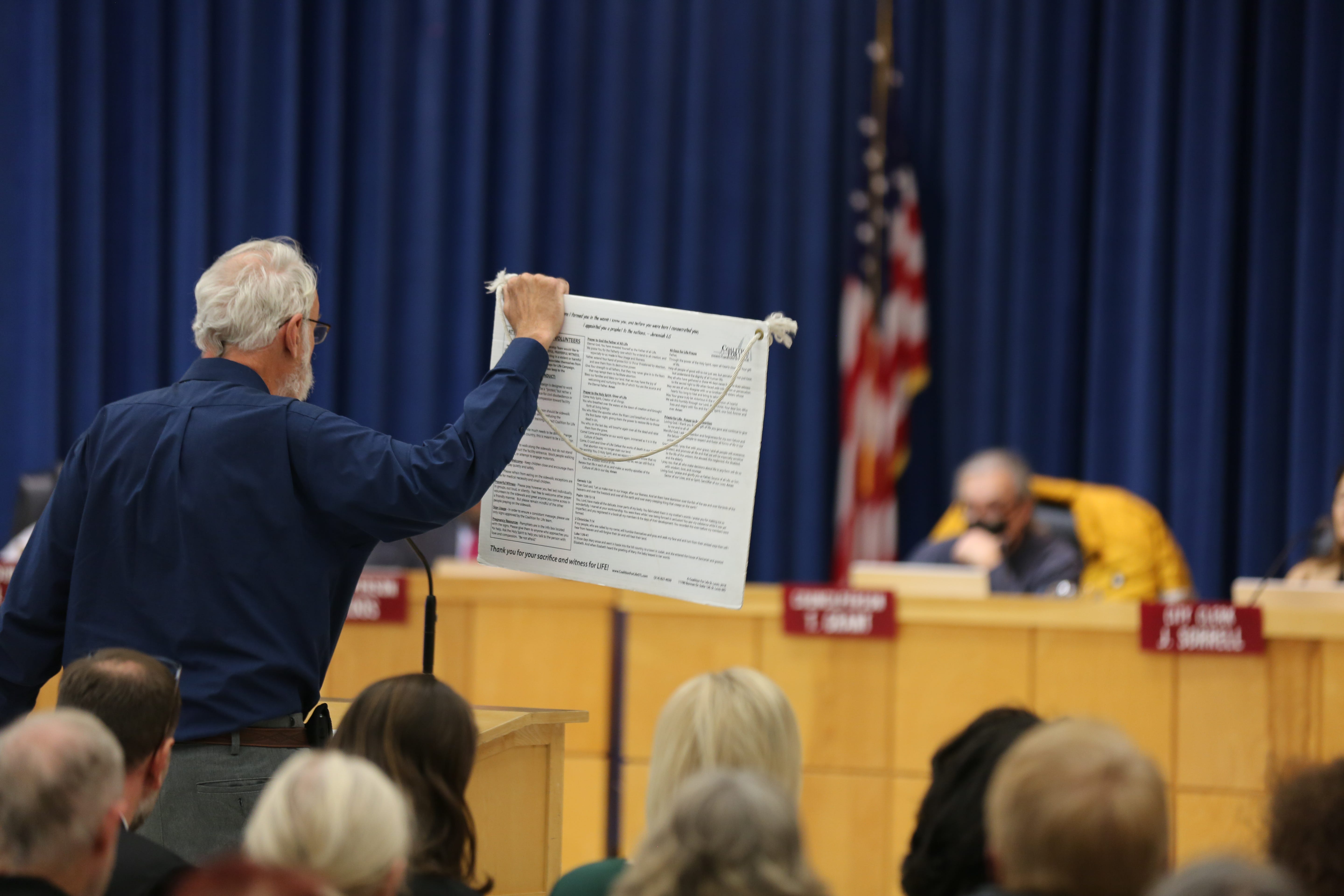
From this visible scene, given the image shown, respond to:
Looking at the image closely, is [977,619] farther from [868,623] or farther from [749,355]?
[749,355]

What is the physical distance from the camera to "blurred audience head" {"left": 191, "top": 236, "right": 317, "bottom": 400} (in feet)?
7.25

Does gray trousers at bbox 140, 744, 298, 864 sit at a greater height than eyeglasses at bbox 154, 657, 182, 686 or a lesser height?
lesser

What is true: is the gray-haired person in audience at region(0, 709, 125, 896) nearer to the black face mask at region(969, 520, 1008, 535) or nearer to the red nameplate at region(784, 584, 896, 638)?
the red nameplate at region(784, 584, 896, 638)

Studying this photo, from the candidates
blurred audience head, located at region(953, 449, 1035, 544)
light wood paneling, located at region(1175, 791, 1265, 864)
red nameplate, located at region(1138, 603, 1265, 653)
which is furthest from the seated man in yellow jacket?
light wood paneling, located at region(1175, 791, 1265, 864)

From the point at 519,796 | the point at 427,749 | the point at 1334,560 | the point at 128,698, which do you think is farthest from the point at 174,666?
the point at 1334,560

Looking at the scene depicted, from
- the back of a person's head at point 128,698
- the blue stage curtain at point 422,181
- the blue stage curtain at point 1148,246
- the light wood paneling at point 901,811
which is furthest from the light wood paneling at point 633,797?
the blue stage curtain at point 1148,246

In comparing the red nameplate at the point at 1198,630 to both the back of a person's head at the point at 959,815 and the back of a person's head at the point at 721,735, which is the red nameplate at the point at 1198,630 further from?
the back of a person's head at the point at 721,735

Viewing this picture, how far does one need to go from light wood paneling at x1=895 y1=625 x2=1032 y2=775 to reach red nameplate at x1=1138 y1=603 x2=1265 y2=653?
34cm

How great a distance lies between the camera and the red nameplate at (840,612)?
4246mm

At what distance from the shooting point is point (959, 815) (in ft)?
5.87

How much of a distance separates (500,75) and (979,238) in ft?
8.56

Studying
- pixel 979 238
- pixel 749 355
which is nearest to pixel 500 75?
pixel 979 238

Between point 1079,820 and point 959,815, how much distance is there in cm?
44

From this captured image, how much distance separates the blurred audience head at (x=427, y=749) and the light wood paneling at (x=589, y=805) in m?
2.73
